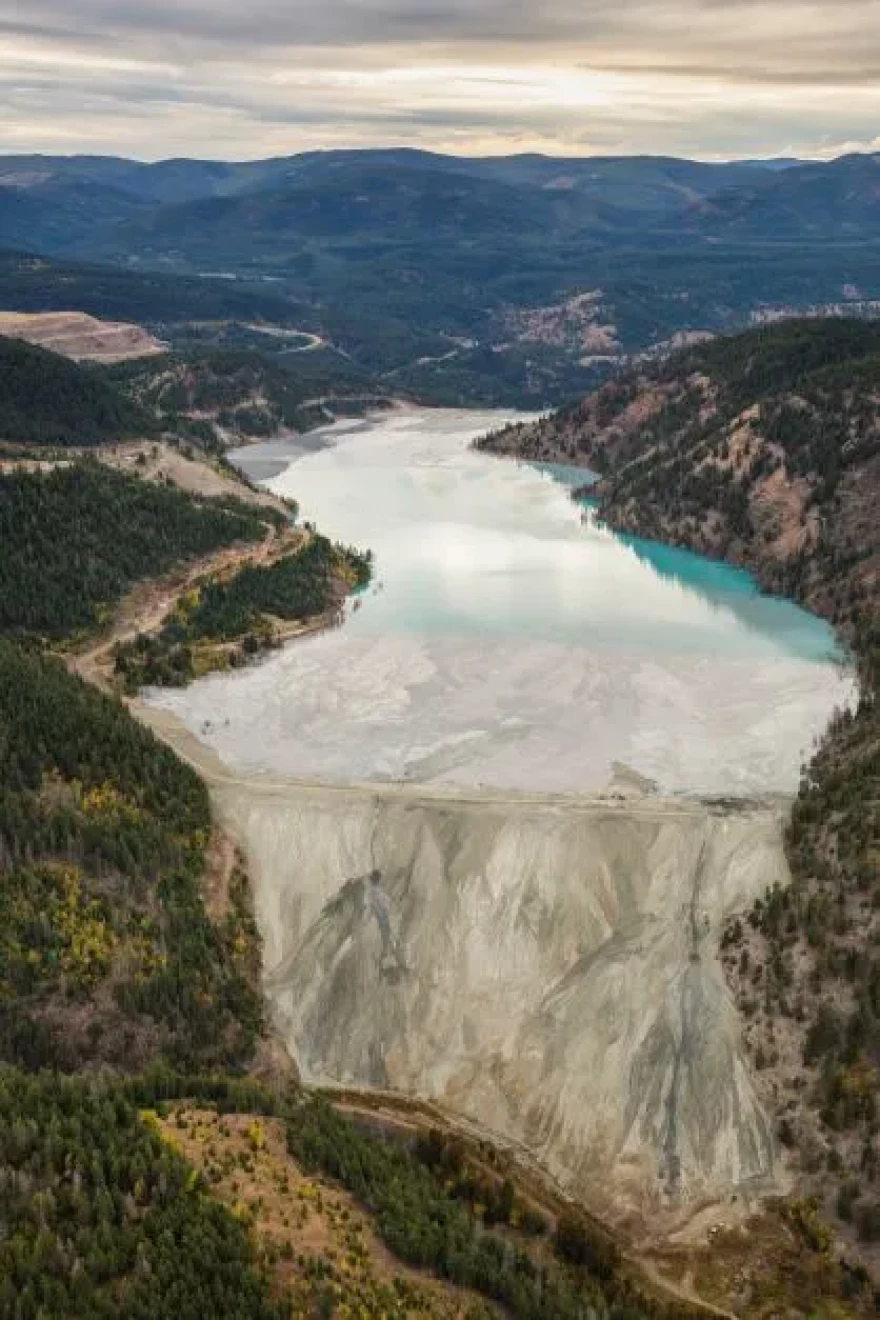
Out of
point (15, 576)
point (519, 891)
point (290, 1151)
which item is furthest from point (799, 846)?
point (15, 576)

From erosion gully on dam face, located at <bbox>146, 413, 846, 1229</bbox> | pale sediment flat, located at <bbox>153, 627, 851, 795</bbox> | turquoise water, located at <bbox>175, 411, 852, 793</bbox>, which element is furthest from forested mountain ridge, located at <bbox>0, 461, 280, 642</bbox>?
erosion gully on dam face, located at <bbox>146, 413, 846, 1229</bbox>

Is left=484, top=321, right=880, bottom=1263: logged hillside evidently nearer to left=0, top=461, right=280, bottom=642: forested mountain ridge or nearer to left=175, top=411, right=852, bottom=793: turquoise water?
left=175, top=411, right=852, bottom=793: turquoise water

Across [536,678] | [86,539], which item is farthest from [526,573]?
[86,539]

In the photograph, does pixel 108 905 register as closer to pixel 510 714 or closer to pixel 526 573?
pixel 510 714

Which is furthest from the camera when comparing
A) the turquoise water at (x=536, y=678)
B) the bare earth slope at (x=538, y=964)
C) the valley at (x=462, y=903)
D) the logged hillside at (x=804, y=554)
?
the turquoise water at (x=536, y=678)

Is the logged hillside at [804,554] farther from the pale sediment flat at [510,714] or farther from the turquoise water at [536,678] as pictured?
the pale sediment flat at [510,714]

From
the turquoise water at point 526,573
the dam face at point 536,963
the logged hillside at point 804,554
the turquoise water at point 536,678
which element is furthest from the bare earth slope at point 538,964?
the turquoise water at point 526,573
